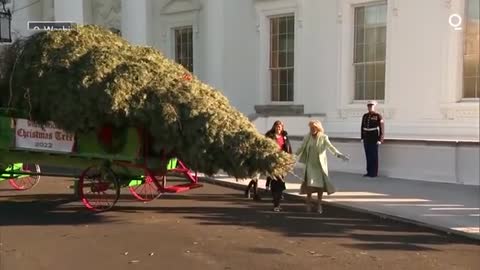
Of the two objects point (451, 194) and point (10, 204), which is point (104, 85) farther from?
point (451, 194)

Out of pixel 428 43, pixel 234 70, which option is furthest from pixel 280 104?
pixel 428 43

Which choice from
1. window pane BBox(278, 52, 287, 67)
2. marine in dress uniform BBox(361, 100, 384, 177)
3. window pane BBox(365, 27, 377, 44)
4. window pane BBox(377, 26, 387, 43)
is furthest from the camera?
window pane BBox(278, 52, 287, 67)

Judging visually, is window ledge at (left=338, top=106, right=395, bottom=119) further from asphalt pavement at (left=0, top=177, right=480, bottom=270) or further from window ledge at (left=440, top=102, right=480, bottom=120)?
asphalt pavement at (left=0, top=177, right=480, bottom=270)

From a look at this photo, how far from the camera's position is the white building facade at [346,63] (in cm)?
1407

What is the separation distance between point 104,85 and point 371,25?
8.81m

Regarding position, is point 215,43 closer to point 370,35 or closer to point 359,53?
point 359,53

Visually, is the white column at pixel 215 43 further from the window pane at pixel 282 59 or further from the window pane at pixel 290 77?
the window pane at pixel 290 77

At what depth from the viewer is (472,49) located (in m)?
14.1

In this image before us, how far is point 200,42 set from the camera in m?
19.9

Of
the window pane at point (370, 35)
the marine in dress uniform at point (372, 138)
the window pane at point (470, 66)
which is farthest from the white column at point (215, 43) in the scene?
the window pane at point (470, 66)

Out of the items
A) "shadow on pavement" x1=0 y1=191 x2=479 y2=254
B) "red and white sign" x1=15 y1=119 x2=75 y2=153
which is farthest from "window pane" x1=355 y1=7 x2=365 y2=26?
"red and white sign" x1=15 y1=119 x2=75 y2=153

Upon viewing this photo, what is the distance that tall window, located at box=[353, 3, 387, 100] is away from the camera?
51.4 feet

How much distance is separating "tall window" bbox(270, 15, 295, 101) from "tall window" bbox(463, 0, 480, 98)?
16.5ft

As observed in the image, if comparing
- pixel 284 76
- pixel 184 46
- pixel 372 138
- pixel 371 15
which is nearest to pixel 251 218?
pixel 372 138
